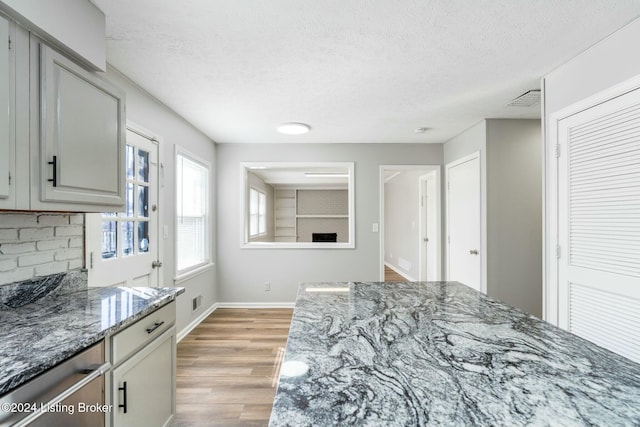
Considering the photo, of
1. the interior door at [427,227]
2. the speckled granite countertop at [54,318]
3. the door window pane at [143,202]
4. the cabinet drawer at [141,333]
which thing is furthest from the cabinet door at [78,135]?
the interior door at [427,227]

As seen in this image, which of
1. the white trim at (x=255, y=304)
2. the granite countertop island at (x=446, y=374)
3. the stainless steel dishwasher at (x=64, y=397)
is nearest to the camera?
the granite countertop island at (x=446, y=374)

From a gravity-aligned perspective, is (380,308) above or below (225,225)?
below

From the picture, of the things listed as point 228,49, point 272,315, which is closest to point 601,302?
point 228,49

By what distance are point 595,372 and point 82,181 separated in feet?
6.93

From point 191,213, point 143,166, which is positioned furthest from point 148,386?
point 191,213

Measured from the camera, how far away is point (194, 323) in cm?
369

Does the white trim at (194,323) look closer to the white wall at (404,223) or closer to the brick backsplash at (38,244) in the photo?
the brick backsplash at (38,244)

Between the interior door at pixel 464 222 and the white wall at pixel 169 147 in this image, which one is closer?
the white wall at pixel 169 147

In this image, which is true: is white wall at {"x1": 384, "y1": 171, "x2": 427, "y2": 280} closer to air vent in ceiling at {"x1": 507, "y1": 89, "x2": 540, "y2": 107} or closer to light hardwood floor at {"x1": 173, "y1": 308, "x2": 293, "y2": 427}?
air vent in ceiling at {"x1": 507, "y1": 89, "x2": 540, "y2": 107}

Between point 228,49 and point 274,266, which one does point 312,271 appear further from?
point 228,49

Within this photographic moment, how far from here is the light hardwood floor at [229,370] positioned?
81.4 inches

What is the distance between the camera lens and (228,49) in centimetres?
201

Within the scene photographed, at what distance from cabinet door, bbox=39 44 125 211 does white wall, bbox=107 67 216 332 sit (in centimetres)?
78

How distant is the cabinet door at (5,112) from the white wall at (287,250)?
3325 mm
